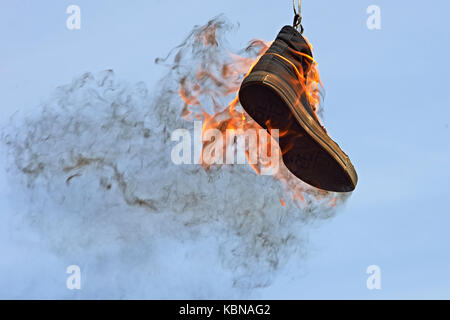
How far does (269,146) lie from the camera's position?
26.5ft

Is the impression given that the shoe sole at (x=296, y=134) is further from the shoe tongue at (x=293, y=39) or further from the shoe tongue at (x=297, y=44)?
the shoe tongue at (x=293, y=39)

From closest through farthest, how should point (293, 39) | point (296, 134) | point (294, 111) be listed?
point (294, 111) < point (296, 134) < point (293, 39)

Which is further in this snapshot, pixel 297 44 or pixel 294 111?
pixel 297 44

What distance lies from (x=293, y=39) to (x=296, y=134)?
777 millimetres

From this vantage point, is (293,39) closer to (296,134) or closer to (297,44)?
(297,44)

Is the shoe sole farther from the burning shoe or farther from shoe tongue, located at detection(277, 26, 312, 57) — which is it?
shoe tongue, located at detection(277, 26, 312, 57)

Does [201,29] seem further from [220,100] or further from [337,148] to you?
[337,148]

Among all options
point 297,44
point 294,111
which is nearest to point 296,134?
point 294,111

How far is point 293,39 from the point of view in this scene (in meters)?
6.52

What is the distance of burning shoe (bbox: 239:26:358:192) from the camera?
19.9 ft

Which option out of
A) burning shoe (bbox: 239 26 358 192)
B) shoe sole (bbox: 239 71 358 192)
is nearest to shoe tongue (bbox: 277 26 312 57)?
burning shoe (bbox: 239 26 358 192)

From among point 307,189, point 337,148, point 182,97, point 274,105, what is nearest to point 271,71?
point 274,105

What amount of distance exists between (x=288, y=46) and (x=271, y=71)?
1.62 feet

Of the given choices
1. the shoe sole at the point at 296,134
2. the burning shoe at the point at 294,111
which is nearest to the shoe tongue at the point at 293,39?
the burning shoe at the point at 294,111
